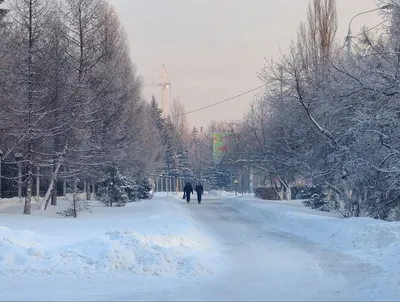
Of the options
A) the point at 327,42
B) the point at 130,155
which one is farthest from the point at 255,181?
the point at 327,42

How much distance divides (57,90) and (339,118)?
12.3 meters

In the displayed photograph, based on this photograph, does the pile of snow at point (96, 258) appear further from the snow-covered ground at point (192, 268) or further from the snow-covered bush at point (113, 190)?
the snow-covered bush at point (113, 190)

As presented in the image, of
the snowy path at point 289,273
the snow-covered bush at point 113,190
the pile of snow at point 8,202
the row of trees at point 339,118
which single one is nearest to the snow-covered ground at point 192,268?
the snowy path at point 289,273

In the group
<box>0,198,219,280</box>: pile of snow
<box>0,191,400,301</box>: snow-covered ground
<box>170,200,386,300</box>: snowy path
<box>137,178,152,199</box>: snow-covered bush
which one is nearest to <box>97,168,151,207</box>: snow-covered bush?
<box>137,178,152,199</box>: snow-covered bush

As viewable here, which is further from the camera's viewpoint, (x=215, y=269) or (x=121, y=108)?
(x=121, y=108)

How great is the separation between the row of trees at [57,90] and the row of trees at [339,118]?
844 cm

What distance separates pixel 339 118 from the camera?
21812 mm

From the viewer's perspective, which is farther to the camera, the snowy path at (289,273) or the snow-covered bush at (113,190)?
the snow-covered bush at (113,190)

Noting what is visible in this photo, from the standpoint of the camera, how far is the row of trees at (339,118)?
54.0ft

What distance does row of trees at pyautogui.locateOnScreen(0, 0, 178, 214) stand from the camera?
26000 millimetres

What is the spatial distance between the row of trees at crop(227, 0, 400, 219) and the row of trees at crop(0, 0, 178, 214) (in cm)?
844

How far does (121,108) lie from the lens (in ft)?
110

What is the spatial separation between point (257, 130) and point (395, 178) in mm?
28178

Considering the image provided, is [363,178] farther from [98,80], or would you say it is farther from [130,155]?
[130,155]
